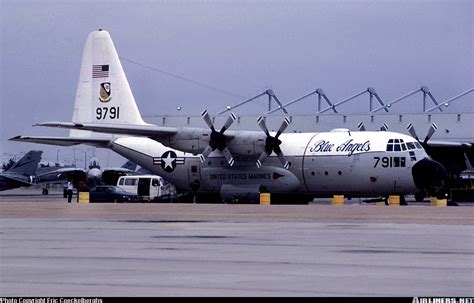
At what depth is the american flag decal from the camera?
65625 mm

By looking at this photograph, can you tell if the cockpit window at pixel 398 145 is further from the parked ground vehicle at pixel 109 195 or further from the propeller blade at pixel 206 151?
the parked ground vehicle at pixel 109 195

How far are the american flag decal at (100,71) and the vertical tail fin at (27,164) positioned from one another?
4838cm

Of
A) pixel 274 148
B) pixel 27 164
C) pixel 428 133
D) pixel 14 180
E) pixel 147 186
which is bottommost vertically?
pixel 147 186

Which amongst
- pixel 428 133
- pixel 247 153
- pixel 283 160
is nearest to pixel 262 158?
pixel 283 160

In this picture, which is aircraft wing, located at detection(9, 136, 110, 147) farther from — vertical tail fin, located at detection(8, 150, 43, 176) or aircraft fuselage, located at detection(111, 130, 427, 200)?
vertical tail fin, located at detection(8, 150, 43, 176)

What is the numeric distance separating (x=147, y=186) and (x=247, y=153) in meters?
14.1

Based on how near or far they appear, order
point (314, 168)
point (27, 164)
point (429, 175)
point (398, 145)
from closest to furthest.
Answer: point (429, 175), point (398, 145), point (314, 168), point (27, 164)

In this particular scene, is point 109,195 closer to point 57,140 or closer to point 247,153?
point 57,140

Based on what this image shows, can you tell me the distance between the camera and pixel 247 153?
57688 millimetres

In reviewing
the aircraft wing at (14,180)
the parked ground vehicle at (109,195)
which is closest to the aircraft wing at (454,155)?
the parked ground vehicle at (109,195)

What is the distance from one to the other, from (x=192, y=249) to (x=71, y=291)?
6700mm

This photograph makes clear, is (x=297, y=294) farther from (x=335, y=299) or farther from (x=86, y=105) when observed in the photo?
(x=86, y=105)

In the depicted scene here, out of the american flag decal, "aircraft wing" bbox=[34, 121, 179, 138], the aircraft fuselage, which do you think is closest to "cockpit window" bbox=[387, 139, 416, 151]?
the aircraft fuselage

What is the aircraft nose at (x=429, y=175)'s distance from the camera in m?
51.6
